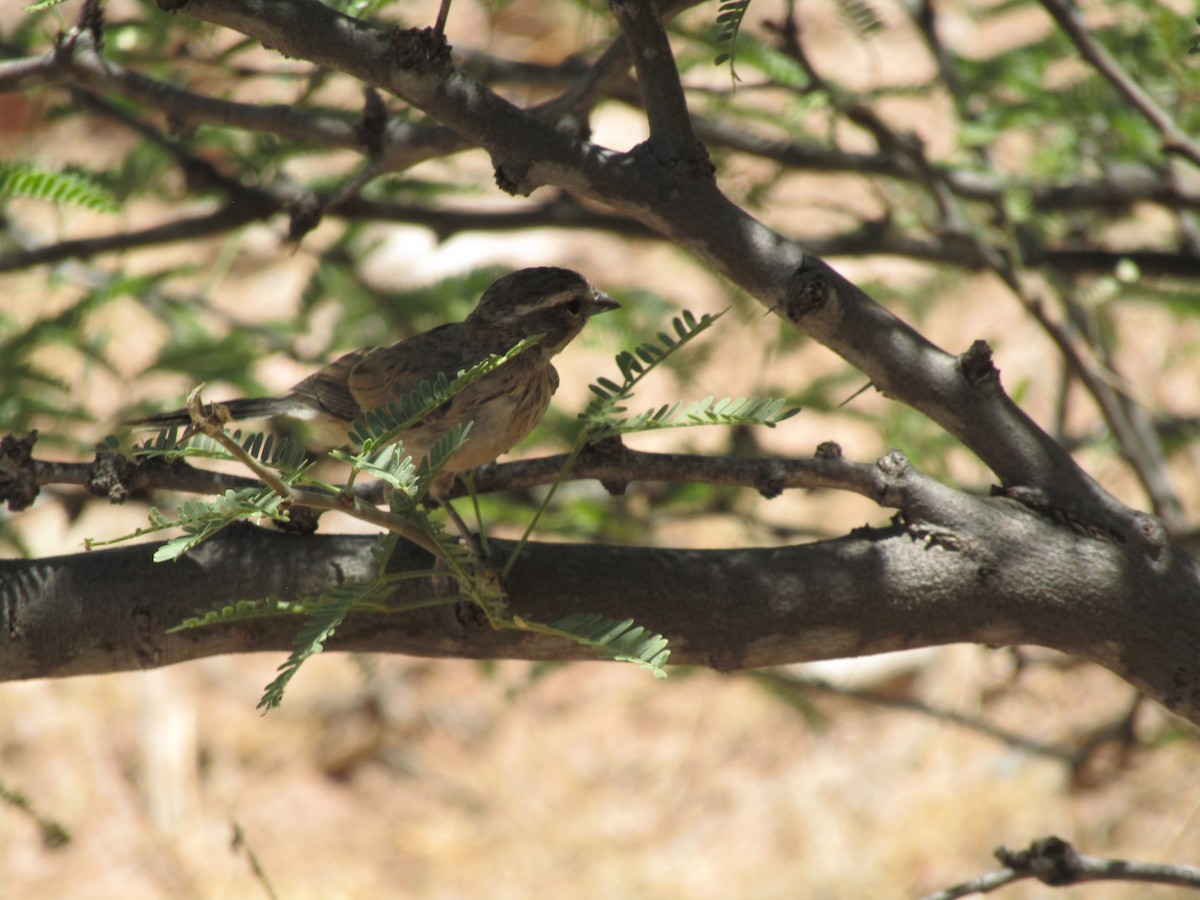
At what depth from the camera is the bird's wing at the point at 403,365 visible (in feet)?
11.2

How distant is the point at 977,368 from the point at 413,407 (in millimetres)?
1148

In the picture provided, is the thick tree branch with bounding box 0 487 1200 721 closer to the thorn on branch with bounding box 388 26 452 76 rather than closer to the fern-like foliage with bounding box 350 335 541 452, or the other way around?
the fern-like foliage with bounding box 350 335 541 452

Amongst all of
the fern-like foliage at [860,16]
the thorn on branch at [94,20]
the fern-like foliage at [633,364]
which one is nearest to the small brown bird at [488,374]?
the fern-like foliage at [633,364]

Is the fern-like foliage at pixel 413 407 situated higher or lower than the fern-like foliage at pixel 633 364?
lower

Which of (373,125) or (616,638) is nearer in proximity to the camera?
(616,638)

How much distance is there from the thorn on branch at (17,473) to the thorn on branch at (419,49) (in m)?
1.02

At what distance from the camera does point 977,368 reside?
7.86 ft

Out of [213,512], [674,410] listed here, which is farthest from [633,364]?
[213,512]

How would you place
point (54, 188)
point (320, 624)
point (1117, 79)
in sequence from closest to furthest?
point (320, 624), point (54, 188), point (1117, 79)

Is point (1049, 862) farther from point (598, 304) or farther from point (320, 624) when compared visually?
point (598, 304)

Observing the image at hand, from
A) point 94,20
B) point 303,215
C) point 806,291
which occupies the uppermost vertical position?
point 94,20

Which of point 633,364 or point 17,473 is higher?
point 633,364

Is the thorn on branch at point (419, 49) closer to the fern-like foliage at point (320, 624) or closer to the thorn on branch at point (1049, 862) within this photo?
the fern-like foliage at point (320, 624)

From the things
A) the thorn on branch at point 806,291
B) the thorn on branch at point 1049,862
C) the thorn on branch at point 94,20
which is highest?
the thorn on branch at point 94,20
